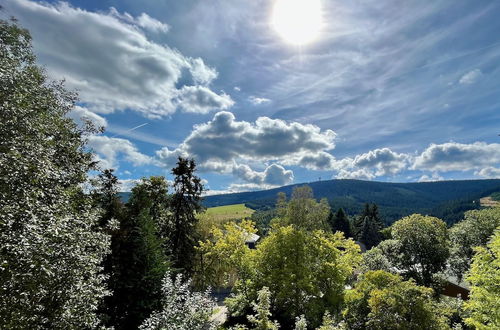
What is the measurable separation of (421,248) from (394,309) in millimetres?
19614

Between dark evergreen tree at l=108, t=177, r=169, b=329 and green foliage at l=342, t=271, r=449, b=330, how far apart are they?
38.3 ft

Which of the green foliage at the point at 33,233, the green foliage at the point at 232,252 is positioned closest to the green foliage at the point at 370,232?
the green foliage at the point at 232,252

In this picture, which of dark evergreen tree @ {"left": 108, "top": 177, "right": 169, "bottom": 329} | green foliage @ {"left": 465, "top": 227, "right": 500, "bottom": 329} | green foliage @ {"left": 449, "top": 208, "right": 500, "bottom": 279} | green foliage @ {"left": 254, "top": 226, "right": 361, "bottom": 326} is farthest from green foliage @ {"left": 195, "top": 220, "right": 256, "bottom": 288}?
green foliage @ {"left": 449, "top": 208, "right": 500, "bottom": 279}

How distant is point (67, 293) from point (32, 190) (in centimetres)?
397

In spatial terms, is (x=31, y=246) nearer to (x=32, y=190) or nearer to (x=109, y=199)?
(x=32, y=190)

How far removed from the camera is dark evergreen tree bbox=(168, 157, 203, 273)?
26.6 meters

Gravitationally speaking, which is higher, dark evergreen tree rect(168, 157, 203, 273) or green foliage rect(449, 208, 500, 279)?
dark evergreen tree rect(168, 157, 203, 273)

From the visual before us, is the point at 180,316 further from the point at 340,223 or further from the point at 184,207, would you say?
the point at 340,223

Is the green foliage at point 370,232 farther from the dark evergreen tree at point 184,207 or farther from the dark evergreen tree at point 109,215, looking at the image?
the dark evergreen tree at point 109,215

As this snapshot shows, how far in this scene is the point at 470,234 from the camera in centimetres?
3306

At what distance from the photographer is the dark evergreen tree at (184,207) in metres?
26.6

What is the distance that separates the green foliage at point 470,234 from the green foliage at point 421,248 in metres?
5.73

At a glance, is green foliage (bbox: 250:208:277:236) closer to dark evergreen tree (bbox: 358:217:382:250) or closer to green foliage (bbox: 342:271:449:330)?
dark evergreen tree (bbox: 358:217:382:250)

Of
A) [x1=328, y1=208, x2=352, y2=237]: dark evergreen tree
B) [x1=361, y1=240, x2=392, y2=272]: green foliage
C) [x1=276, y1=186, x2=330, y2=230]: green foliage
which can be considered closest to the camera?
[x1=361, y1=240, x2=392, y2=272]: green foliage
